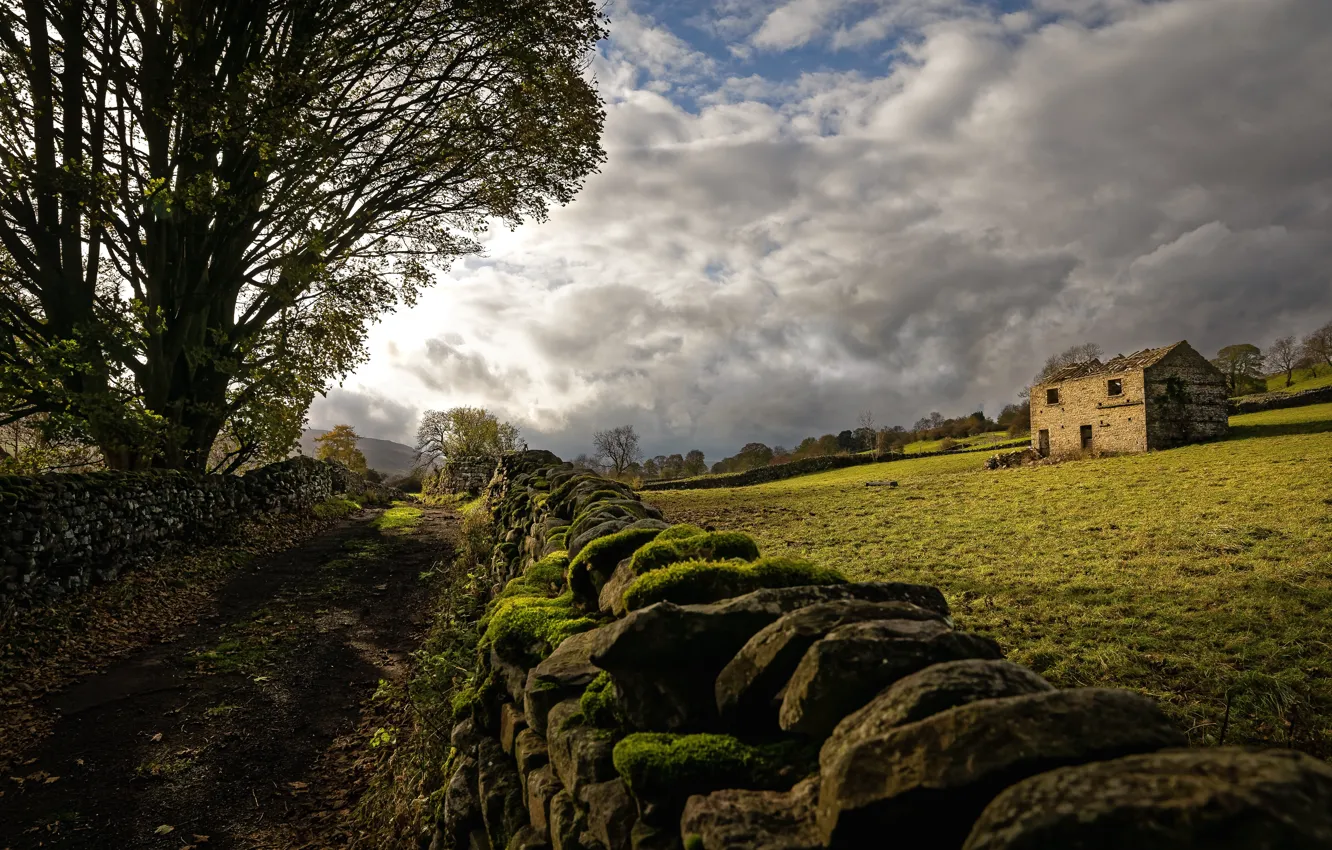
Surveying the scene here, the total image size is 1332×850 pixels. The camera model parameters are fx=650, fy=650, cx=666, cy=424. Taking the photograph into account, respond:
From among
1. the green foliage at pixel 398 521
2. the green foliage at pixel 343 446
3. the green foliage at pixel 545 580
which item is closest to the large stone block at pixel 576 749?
the green foliage at pixel 545 580

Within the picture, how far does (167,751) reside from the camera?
6410 mm

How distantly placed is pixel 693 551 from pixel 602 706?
1.05 meters

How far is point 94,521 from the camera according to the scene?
36.6ft

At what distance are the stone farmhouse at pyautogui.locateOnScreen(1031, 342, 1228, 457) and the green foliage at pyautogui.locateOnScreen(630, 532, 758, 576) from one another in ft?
109

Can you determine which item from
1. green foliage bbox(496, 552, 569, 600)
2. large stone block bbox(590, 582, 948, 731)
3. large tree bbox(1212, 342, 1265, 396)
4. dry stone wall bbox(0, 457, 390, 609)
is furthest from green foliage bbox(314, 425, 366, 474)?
large tree bbox(1212, 342, 1265, 396)

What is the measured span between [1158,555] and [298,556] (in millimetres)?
17888

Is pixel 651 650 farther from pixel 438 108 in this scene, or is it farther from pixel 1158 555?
pixel 438 108

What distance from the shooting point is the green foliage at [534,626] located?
4422 millimetres

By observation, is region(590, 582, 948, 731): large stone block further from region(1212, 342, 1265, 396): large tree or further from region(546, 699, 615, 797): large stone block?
region(1212, 342, 1265, 396): large tree

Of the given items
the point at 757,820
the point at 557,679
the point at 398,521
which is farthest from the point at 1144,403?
the point at 757,820

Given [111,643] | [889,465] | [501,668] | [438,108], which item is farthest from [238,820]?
[889,465]

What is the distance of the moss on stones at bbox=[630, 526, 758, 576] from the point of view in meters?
3.88

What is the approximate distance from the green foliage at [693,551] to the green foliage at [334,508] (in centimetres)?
2265

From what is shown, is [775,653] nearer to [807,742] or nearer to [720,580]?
[807,742]
